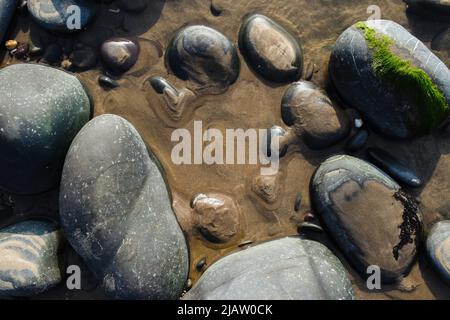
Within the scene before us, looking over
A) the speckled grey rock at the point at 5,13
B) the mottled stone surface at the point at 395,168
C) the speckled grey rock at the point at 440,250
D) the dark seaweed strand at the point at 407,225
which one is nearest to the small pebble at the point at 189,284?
the dark seaweed strand at the point at 407,225

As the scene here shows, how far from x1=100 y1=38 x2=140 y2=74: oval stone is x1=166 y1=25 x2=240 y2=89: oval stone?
0.36 metres

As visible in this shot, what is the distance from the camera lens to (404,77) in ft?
13.1

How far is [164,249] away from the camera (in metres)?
3.94

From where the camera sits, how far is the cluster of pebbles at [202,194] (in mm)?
3820

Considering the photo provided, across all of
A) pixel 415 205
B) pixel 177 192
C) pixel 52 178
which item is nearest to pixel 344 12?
pixel 415 205

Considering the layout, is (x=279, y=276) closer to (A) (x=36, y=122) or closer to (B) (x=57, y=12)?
(A) (x=36, y=122)

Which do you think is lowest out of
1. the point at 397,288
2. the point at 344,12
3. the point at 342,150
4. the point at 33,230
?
the point at 397,288

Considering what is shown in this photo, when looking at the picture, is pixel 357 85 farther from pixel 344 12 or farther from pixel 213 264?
pixel 213 264

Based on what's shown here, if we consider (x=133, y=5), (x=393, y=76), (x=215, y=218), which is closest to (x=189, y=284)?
(x=215, y=218)

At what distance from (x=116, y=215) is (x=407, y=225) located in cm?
264

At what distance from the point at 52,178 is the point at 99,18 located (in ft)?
5.55

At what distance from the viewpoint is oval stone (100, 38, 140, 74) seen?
14.2 feet

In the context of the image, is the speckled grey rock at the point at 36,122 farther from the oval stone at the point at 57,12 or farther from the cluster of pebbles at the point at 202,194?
the oval stone at the point at 57,12

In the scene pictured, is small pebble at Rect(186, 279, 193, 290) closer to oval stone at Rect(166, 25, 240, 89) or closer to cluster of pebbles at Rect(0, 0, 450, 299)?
cluster of pebbles at Rect(0, 0, 450, 299)
